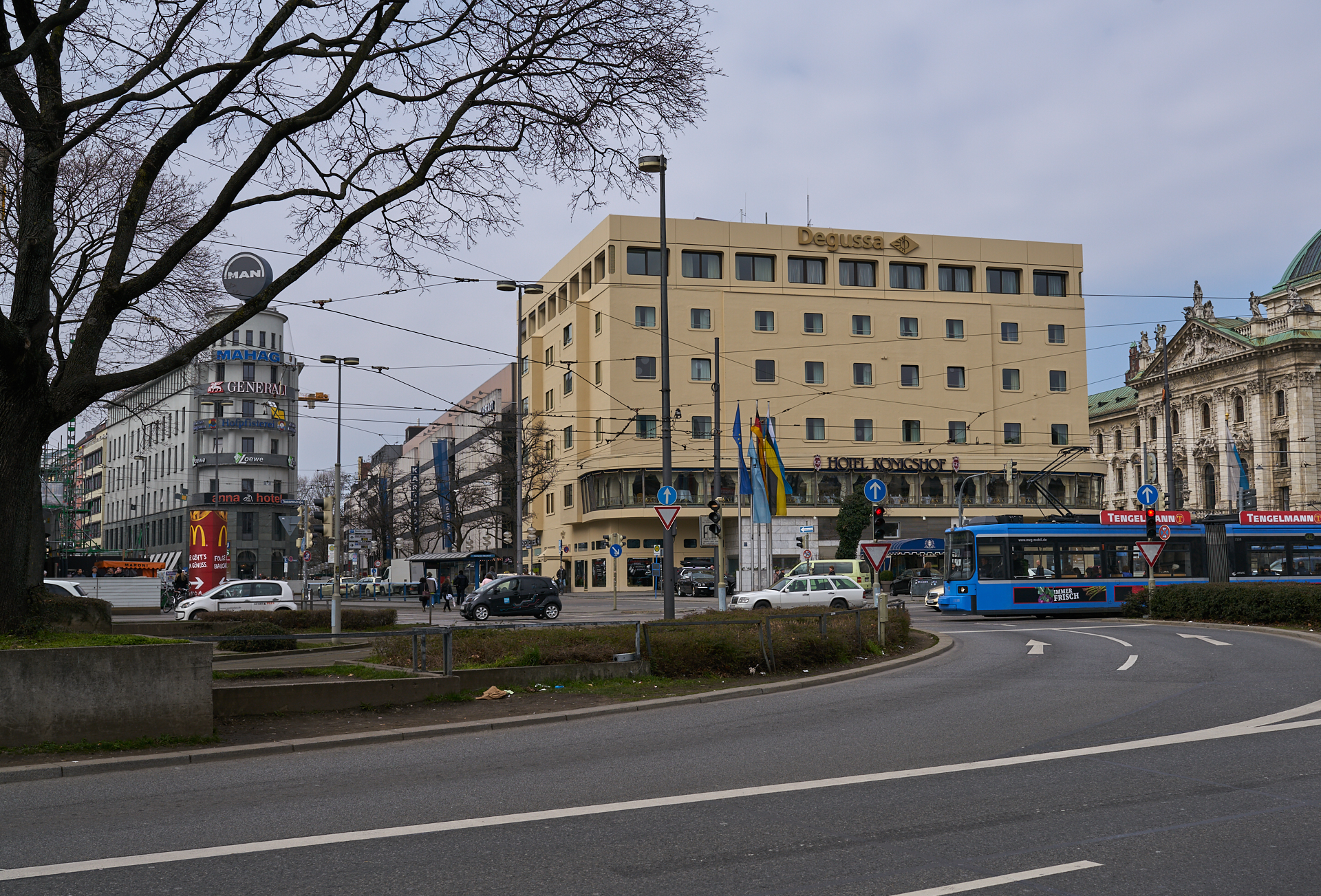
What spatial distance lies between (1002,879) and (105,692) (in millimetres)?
8551

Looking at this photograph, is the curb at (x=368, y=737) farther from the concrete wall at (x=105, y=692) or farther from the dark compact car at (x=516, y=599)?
the dark compact car at (x=516, y=599)

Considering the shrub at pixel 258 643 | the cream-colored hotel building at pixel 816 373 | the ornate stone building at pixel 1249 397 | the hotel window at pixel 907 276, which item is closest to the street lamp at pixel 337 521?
the shrub at pixel 258 643

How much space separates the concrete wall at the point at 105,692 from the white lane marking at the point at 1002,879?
8056mm

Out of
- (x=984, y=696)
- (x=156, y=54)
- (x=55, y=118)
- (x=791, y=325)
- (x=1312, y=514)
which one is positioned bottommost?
(x=984, y=696)

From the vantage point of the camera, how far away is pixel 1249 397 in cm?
9531

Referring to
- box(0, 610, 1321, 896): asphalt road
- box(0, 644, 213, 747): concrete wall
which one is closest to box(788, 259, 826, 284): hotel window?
box(0, 610, 1321, 896): asphalt road

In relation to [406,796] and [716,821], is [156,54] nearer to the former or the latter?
[406,796]

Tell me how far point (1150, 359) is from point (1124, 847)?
116426 mm

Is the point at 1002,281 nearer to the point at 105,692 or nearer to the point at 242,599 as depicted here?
the point at 242,599

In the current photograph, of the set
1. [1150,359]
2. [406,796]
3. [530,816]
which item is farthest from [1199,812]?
[1150,359]

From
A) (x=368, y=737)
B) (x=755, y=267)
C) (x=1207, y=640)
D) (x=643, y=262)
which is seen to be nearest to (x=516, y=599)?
(x=1207, y=640)

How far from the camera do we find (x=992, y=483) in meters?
75.6

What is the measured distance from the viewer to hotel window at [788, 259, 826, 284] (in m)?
74.8

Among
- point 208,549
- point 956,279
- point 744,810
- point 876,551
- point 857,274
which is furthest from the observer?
point 956,279
